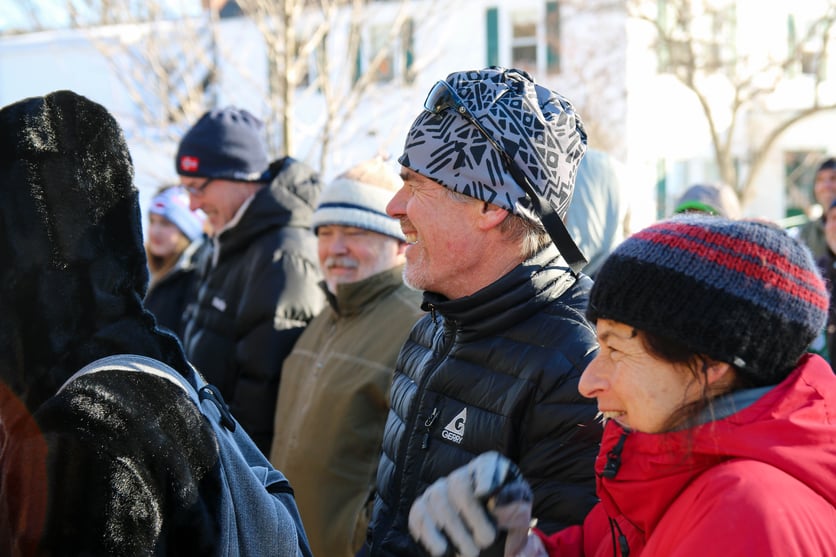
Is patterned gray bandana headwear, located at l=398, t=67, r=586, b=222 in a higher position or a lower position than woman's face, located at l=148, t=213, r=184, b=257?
higher

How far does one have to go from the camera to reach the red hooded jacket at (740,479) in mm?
1420

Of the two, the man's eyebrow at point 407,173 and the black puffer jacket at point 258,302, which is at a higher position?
the man's eyebrow at point 407,173

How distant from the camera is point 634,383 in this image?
1.71 meters

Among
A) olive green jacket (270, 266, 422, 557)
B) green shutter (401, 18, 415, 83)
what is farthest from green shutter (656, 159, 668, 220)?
olive green jacket (270, 266, 422, 557)

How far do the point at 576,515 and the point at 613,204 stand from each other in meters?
2.18

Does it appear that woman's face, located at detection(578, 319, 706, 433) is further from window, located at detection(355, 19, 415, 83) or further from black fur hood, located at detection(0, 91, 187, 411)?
window, located at detection(355, 19, 415, 83)

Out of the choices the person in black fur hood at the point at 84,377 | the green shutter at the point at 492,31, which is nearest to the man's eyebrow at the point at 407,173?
the person in black fur hood at the point at 84,377

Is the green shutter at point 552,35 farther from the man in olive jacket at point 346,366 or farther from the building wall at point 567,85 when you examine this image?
the man in olive jacket at point 346,366

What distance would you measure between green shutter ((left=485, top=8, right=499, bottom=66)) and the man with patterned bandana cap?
18247 millimetres

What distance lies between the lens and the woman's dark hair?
5.36ft

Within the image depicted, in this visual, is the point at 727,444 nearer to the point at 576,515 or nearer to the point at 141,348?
the point at 576,515

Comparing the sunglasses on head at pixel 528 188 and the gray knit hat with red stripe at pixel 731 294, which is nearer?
the gray knit hat with red stripe at pixel 731 294

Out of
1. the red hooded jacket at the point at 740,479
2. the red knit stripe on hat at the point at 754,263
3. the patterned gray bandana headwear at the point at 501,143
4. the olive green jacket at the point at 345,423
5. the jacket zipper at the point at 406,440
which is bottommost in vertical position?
the olive green jacket at the point at 345,423

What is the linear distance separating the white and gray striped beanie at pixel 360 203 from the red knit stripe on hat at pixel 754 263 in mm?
2253
